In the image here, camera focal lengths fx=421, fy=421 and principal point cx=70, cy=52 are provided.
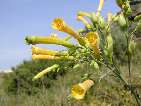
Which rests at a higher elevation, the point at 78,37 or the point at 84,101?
the point at 78,37

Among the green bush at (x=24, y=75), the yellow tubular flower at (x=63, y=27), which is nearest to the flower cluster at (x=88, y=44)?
the yellow tubular flower at (x=63, y=27)

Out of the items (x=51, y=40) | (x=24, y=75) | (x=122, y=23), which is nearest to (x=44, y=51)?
(x=51, y=40)

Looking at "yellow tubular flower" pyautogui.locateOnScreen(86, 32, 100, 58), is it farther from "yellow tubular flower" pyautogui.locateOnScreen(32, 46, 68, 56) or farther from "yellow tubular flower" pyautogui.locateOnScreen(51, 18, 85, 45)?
"yellow tubular flower" pyautogui.locateOnScreen(32, 46, 68, 56)

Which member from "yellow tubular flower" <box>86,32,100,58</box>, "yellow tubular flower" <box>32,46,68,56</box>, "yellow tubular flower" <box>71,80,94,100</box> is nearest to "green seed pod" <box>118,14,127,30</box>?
"yellow tubular flower" <box>86,32,100,58</box>

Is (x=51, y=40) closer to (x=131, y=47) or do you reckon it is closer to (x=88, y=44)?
(x=88, y=44)

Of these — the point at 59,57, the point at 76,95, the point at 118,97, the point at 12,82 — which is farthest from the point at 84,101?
the point at 12,82

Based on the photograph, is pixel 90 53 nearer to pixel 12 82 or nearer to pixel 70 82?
pixel 70 82
